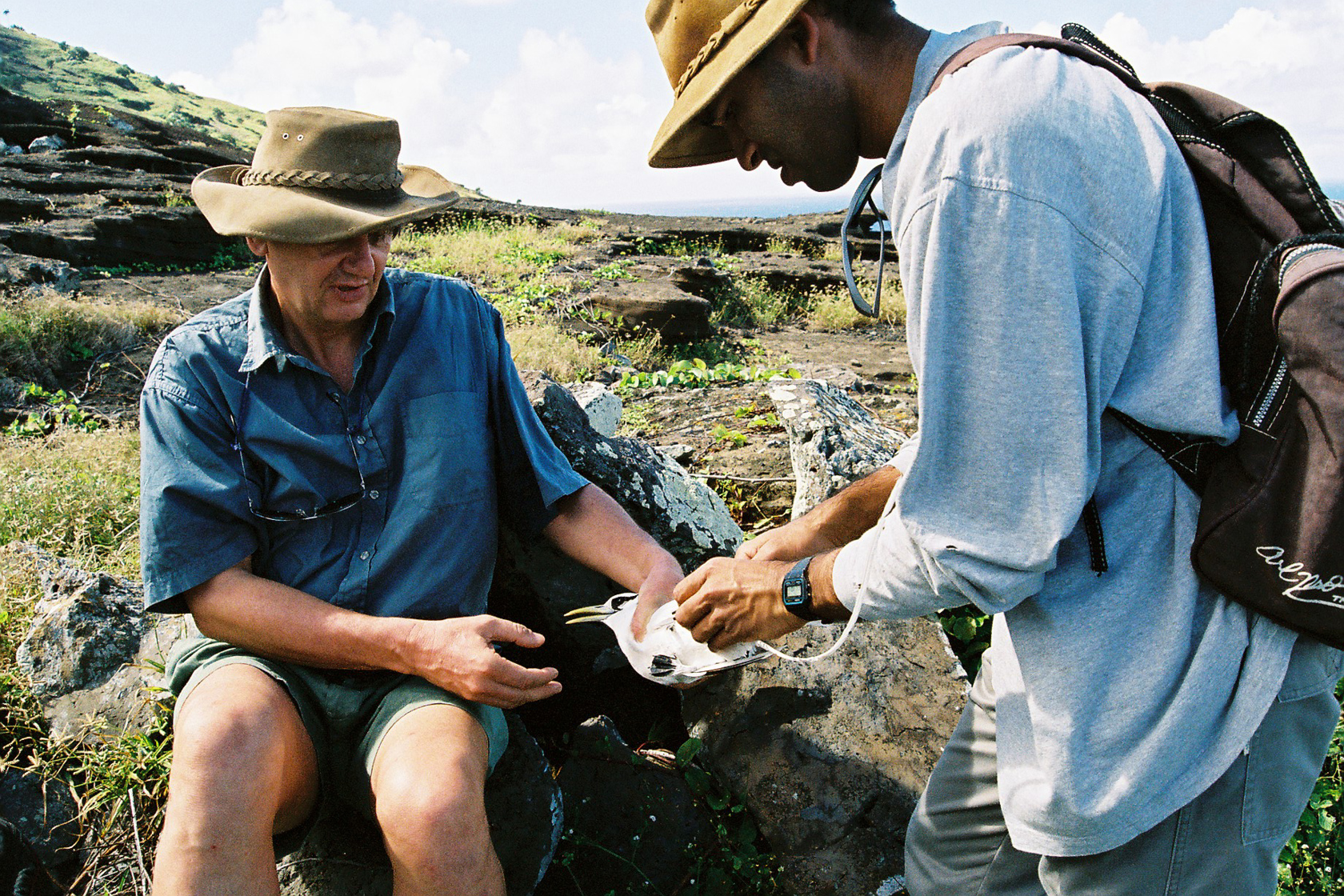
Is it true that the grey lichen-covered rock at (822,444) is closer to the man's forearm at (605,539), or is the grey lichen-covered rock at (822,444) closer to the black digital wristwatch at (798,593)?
the man's forearm at (605,539)

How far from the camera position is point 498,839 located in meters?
2.18

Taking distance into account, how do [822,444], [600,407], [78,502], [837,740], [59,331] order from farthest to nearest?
[59,331] → [78,502] → [600,407] → [822,444] → [837,740]

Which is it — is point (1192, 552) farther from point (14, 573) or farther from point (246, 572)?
point (14, 573)

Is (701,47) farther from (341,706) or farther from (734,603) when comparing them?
(341,706)

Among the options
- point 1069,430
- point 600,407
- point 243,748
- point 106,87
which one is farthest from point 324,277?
point 106,87

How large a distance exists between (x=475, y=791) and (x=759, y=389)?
12.6ft

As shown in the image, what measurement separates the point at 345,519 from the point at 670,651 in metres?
0.89

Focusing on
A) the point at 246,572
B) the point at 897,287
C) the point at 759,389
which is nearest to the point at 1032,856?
the point at 246,572

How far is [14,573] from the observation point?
10.0ft

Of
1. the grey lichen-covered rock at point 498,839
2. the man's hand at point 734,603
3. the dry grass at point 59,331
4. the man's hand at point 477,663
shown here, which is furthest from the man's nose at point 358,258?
the dry grass at point 59,331

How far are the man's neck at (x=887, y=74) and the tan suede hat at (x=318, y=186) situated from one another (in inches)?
45.3

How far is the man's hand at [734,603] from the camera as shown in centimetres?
174

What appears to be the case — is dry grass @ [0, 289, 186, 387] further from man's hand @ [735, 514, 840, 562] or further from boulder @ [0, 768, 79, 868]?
man's hand @ [735, 514, 840, 562]

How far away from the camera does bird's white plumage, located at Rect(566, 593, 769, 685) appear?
192 centimetres
